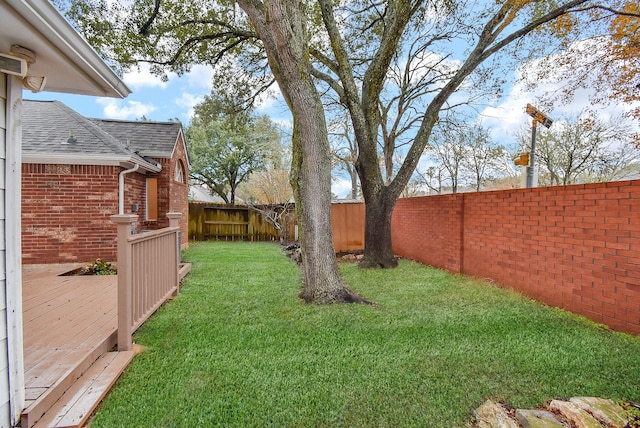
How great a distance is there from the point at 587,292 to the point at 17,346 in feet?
18.8

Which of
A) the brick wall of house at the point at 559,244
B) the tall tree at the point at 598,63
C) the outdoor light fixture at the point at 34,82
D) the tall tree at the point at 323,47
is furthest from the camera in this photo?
the tall tree at the point at 598,63

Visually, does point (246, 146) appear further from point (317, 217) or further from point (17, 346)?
point (17, 346)

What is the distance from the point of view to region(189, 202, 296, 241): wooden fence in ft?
45.9

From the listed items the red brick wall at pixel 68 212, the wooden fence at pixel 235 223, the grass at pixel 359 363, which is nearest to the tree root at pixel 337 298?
the grass at pixel 359 363

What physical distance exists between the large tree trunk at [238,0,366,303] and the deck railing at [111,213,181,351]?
201 cm

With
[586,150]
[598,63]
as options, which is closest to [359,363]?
[598,63]

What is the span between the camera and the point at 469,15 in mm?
7723

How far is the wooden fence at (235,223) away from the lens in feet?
45.9

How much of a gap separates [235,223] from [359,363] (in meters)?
12.4

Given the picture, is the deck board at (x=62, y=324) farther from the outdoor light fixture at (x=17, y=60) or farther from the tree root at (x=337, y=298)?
the tree root at (x=337, y=298)

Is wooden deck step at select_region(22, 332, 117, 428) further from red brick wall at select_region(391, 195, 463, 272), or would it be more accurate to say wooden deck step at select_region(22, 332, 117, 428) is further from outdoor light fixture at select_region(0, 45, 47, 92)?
red brick wall at select_region(391, 195, 463, 272)

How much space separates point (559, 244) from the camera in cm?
445

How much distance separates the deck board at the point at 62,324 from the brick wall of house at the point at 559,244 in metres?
5.58

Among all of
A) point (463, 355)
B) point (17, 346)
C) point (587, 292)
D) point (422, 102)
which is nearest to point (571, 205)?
point (587, 292)
